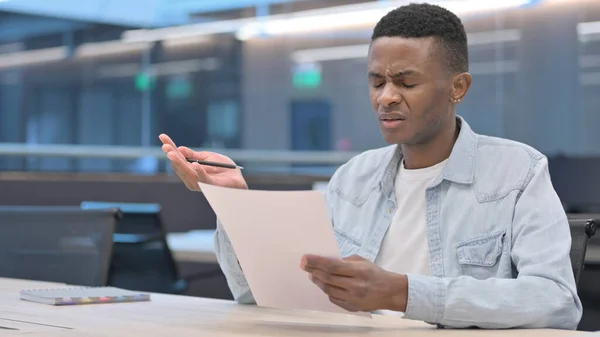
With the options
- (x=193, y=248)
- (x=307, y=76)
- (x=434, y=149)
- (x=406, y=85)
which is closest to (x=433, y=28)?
(x=406, y=85)

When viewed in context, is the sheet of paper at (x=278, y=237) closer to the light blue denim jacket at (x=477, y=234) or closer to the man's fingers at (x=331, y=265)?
the man's fingers at (x=331, y=265)

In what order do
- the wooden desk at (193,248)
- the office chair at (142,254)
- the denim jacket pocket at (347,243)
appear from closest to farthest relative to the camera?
the denim jacket pocket at (347,243) → the wooden desk at (193,248) → the office chair at (142,254)

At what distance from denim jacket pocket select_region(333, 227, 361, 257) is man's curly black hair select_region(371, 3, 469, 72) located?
1.37ft

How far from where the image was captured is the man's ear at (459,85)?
1777 millimetres

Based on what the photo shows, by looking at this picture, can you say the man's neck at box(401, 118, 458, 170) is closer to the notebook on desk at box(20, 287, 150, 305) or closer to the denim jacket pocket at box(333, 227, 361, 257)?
the denim jacket pocket at box(333, 227, 361, 257)

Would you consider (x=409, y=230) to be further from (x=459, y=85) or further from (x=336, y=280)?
(x=336, y=280)

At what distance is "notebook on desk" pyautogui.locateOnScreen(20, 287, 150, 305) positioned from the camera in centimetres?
179

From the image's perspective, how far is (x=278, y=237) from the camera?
1.43 m

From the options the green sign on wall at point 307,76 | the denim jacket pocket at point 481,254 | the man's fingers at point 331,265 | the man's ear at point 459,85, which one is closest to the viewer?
the man's fingers at point 331,265

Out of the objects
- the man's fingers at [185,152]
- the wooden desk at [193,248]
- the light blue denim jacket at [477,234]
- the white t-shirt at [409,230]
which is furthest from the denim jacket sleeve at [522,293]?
the wooden desk at [193,248]

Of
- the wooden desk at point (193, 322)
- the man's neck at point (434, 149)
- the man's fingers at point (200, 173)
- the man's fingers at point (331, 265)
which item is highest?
the man's neck at point (434, 149)

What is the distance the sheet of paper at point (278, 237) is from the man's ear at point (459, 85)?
528mm

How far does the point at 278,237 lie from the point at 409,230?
18.3 inches

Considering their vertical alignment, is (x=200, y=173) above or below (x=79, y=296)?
above
